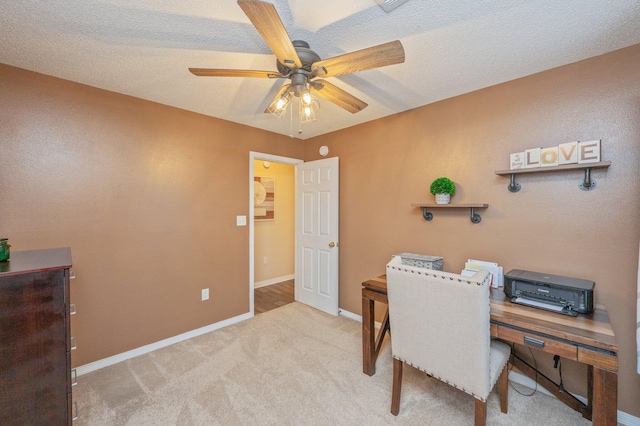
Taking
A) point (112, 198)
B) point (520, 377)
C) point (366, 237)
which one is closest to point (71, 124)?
point (112, 198)

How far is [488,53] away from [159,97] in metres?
2.65

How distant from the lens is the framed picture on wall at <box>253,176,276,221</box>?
4.43 m

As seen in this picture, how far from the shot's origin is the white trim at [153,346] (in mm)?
2197

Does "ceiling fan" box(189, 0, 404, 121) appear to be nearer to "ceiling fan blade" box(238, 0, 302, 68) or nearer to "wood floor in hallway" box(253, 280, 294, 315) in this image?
"ceiling fan blade" box(238, 0, 302, 68)

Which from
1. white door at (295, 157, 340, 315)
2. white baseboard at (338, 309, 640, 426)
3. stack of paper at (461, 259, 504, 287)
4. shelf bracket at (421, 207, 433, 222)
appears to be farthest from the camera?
white door at (295, 157, 340, 315)

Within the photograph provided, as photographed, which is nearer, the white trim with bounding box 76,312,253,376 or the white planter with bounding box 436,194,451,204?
the white trim with bounding box 76,312,253,376

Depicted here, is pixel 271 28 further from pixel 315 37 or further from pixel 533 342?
pixel 533 342

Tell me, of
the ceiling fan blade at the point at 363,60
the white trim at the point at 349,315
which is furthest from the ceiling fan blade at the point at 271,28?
the white trim at the point at 349,315

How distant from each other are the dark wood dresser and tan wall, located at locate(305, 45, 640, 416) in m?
2.55

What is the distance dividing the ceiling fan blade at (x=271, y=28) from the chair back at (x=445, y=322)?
1.30 m

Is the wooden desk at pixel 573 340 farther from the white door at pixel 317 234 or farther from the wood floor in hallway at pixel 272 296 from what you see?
the wood floor in hallway at pixel 272 296

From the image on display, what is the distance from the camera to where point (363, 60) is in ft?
4.27

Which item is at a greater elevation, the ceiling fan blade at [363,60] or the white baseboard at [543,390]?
the ceiling fan blade at [363,60]

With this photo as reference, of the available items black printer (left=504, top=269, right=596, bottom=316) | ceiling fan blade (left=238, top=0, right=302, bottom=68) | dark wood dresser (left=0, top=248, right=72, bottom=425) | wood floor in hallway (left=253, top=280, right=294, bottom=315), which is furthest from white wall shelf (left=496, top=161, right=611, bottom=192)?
wood floor in hallway (left=253, top=280, right=294, bottom=315)
